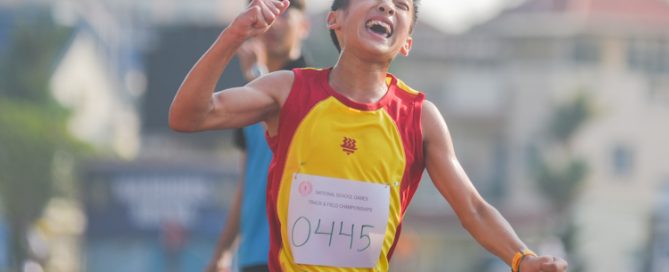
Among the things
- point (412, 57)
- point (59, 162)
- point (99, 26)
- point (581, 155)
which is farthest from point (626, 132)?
point (99, 26)

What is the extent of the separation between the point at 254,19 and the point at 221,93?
1.12ft

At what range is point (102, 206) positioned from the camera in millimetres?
56562

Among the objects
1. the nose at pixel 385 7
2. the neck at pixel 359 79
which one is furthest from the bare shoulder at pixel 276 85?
the nose at pixel 385 7

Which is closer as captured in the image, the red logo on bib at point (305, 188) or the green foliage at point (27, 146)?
the red logo on bib at point (305, 188)

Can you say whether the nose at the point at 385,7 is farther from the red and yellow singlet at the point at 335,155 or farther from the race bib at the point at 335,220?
the race bib at the point at 335,220

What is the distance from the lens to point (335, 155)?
614cm

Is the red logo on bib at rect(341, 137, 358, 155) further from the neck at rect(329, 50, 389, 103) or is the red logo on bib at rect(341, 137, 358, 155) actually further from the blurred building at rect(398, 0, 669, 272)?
the blurred building at rect(398, 0, 669, 272)

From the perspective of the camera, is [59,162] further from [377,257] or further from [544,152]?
[377,257]

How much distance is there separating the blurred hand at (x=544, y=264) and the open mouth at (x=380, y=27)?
35.2 inches

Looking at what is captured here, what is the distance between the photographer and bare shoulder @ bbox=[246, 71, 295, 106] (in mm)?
6090

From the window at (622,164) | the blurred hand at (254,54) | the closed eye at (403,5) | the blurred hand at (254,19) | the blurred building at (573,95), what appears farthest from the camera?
the window at (622,164)

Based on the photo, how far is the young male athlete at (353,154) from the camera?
6.14 m

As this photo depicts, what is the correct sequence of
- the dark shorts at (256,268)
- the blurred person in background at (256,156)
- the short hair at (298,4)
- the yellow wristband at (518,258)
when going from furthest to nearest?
the short hair at (298,4), the blurred person in background at (256,156), the dark shorts at (256,268), the yellow wristband at (518,258)

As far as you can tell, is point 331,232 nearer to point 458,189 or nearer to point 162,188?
point 458,189
